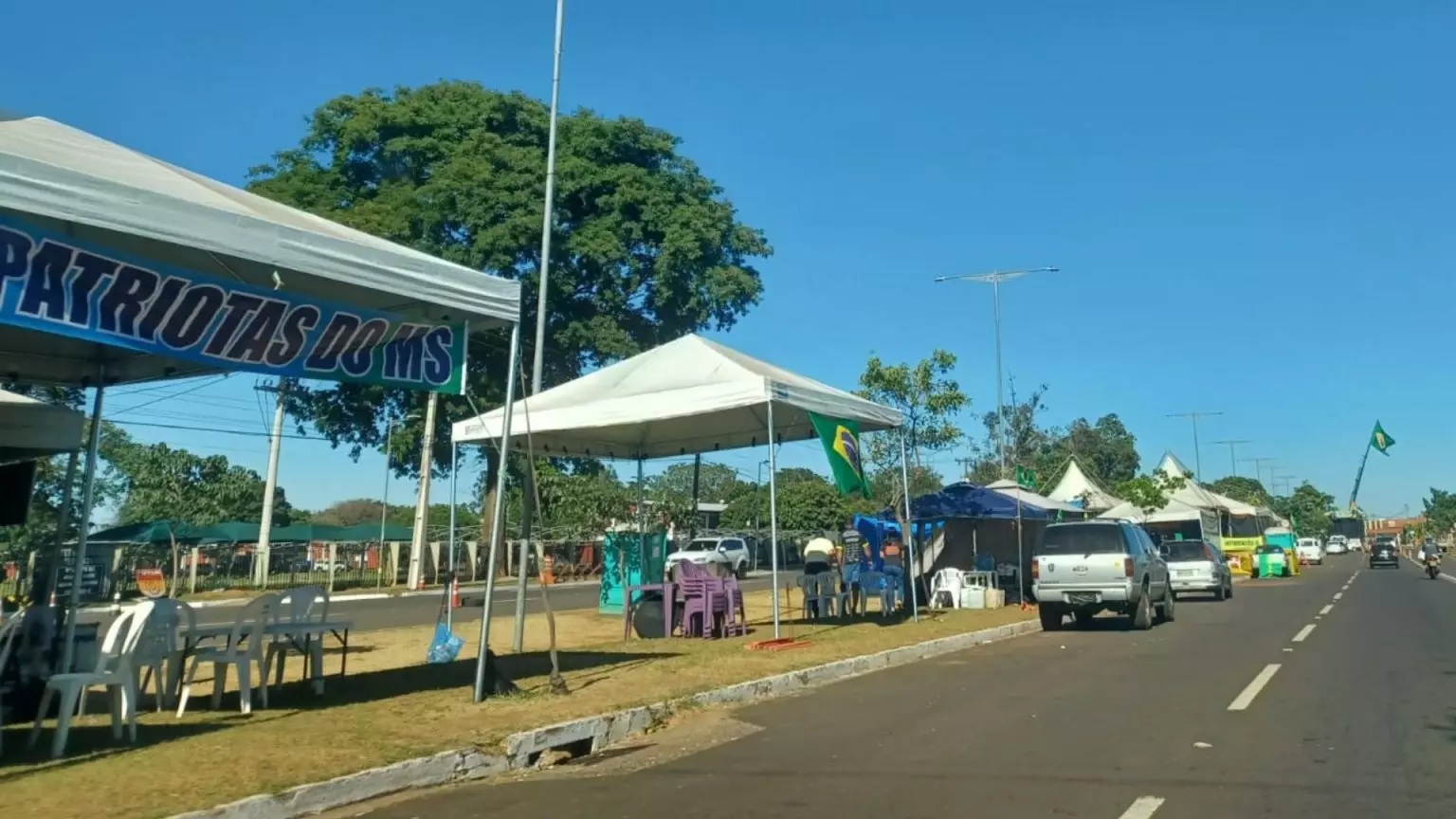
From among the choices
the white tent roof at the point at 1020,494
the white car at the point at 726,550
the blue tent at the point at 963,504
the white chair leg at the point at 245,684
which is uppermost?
the white tent roof at the point at 1020,494

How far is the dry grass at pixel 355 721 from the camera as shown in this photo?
6.62 metres

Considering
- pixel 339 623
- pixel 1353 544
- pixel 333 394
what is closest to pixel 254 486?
pixel 333 394

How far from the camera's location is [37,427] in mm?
10227

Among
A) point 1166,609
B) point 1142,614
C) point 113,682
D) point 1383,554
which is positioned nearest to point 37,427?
point 113,682

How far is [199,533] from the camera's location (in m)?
44.5

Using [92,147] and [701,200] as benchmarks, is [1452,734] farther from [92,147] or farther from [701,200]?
[701,200]

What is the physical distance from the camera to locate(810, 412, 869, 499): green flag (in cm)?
1516

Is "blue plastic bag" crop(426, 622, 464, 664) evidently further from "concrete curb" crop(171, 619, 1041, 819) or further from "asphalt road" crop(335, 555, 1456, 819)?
"asphalt road" crop(335, 555, 1456, 819)

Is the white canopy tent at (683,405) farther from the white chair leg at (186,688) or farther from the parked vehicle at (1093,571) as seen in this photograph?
the white chair leg at (186,688)

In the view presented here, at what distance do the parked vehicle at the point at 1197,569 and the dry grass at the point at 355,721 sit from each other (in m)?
16.2

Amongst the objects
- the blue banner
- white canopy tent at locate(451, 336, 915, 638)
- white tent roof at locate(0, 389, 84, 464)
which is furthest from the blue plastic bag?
white tent roof at locate(0, 389, 84, 464)

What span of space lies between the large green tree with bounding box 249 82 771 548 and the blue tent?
14999 mm

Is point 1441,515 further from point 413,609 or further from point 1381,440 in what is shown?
point 413,609

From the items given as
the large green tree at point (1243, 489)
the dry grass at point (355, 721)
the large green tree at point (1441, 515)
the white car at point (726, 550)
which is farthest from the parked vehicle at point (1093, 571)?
the large green tree at point (1441, 515)
